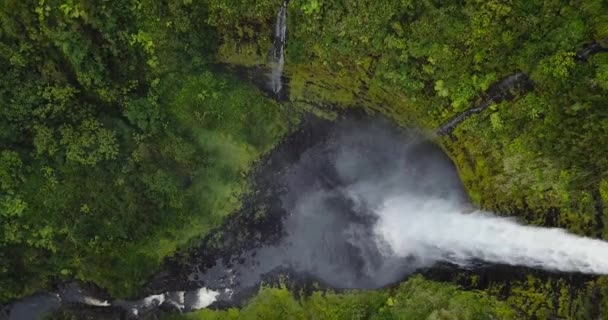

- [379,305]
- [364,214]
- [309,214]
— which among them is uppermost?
[309,214]

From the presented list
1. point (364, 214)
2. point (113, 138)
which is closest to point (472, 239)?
point (364, 214)

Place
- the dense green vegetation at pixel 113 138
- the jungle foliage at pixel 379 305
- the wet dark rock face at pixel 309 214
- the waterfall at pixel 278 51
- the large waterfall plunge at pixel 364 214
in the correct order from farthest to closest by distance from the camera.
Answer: the wet dark rock face at pixel 309 214 → the large waterfall plunge at pixel 364 214 → the waterfall at pixel 278 51 → the dense green vegetation at pixel 113 138 → the jungle foliage at pixel 379 305

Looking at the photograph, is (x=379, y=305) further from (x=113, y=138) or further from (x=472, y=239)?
(x=113, y=138)

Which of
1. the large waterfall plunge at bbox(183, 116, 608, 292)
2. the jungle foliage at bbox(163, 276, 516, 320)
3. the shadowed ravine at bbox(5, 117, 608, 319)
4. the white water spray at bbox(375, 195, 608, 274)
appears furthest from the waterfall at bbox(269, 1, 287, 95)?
the jungle foliage at bbox(163, 276, 516, 320)

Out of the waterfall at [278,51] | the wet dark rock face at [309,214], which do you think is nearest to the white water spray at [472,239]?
the wet dark rock face at [309,214]

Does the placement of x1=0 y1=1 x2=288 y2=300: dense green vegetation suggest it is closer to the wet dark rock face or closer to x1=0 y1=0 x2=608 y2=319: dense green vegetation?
x1=0 y1=0 x2=608 y2=319: dense green vegetation

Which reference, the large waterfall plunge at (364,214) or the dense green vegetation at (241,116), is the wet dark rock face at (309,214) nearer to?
the large waterfall plunge at (364,214)
